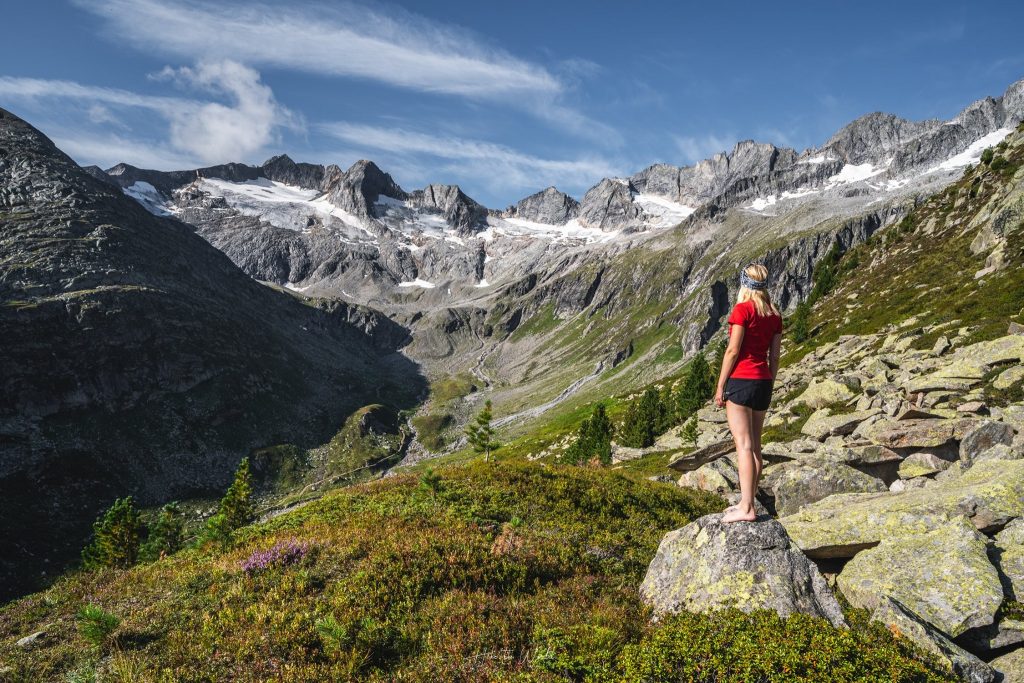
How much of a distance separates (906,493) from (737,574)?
25.6 feet

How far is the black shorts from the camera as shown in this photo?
9820mm

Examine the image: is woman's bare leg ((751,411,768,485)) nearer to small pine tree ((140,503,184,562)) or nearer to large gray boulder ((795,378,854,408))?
large gray boulder ((795,378,854,408))

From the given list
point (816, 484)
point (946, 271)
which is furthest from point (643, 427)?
point (816, 484)

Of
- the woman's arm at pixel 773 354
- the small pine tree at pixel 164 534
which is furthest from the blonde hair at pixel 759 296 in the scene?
the small pine tree at pixel 164 534

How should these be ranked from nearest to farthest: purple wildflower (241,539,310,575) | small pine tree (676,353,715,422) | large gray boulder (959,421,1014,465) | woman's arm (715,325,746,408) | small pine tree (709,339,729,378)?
woman's arm (715,325,746,408), purple wildflower (241,539,310,575), large gray boulder (959,421,1014,465), small pine tree (676,353,715,422), small pine tree (709,339,729,378)

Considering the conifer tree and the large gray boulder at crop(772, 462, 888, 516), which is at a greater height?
the conifer tree

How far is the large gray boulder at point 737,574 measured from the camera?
8.66m

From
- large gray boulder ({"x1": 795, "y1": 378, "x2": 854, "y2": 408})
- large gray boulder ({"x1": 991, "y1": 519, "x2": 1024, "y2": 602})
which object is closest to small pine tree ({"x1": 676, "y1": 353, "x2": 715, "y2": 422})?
large gray boulder ({"x1": 795, "y1": 378, "x2": 854, "y2": 408})

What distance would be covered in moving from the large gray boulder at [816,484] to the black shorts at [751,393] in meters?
9.90

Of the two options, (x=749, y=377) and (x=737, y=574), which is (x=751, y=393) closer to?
(x=749, y=377)

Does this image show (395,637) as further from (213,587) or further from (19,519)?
(19,519)

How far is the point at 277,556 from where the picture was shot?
37.9 feet

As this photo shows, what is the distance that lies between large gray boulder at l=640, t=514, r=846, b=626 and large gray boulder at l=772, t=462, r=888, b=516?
9.22 m

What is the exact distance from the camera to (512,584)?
10180mm
